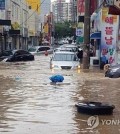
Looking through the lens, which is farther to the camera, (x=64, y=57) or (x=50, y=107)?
(x=64, y=57)

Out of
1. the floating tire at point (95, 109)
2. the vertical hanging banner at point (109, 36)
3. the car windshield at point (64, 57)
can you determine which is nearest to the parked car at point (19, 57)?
the vertical hanging banner at point (109, 36)

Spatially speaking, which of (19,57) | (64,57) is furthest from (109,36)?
(19,57)

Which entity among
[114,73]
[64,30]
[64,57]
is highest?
[64,30]

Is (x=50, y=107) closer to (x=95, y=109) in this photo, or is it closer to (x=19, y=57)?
(x=95, y=109)

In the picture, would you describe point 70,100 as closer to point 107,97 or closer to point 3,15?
point 107,97

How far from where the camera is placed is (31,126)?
33.2 feet

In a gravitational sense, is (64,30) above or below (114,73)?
above

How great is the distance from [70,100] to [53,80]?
6020mm

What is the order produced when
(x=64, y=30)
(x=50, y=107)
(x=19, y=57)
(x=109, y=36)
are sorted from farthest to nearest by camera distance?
(x=64, y=30) → (x=19, y=57) → (x=109, y=36) → (x=50, y=107)

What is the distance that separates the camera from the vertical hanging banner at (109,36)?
32875 mm

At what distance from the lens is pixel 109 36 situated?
109 ft

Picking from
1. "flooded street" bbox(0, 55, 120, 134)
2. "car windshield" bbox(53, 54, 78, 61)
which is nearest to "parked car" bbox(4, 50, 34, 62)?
"car windshield" bbox(53, 54, 78, 61)

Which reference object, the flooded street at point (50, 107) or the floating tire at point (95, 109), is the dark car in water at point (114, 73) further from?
the floating tire at point (95, 109)

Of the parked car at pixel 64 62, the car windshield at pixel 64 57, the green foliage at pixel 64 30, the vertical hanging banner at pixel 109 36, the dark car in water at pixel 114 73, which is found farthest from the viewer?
the green foliage at pixel 64 30
